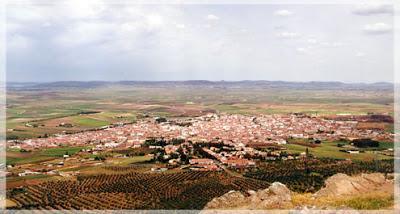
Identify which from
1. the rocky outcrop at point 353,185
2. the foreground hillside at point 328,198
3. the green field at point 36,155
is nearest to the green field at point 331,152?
the rocky outcrop at point 353,185

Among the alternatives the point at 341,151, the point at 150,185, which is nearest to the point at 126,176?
the point at 150,185

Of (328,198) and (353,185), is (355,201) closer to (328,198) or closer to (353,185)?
(328,198)

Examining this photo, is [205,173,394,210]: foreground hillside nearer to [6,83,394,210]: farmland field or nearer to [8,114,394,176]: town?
[6,83,394,210]: farmland field

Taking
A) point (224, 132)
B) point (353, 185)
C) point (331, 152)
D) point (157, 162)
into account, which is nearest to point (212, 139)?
point (224, 132)

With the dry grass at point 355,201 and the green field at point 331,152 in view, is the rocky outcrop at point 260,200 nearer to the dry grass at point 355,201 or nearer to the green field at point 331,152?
the dry grass at point 355,201

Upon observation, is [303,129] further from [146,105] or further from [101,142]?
[146,105]

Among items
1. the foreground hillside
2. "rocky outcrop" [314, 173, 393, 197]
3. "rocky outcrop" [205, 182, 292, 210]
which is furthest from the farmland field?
"rocky outcrop" [205, 182, 292, 210]
